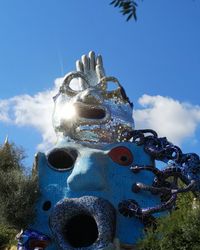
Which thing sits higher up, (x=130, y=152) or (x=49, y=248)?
(x=130, y=152)

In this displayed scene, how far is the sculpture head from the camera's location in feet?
47.9

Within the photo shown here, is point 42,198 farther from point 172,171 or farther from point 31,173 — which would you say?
point 172,171

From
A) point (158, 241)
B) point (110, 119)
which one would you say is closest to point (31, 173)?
point (110, 119)

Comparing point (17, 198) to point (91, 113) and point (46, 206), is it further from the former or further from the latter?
point (91, 113)

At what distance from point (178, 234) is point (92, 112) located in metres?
6.45

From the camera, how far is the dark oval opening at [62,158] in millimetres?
13836

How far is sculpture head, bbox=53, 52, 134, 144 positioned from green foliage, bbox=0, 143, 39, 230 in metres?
1.87

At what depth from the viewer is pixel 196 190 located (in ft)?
43.0

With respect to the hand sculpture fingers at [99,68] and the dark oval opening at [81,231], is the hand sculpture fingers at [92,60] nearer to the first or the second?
the hand sculpture fingers at [99,68]

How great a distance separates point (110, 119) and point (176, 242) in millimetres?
6069

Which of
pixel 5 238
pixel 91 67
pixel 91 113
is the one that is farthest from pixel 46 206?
pixel 91 67

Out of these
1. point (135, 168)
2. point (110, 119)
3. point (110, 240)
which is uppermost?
point (110, 119)

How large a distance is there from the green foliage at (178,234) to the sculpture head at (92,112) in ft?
16.5

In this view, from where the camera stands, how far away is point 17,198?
1341cm
